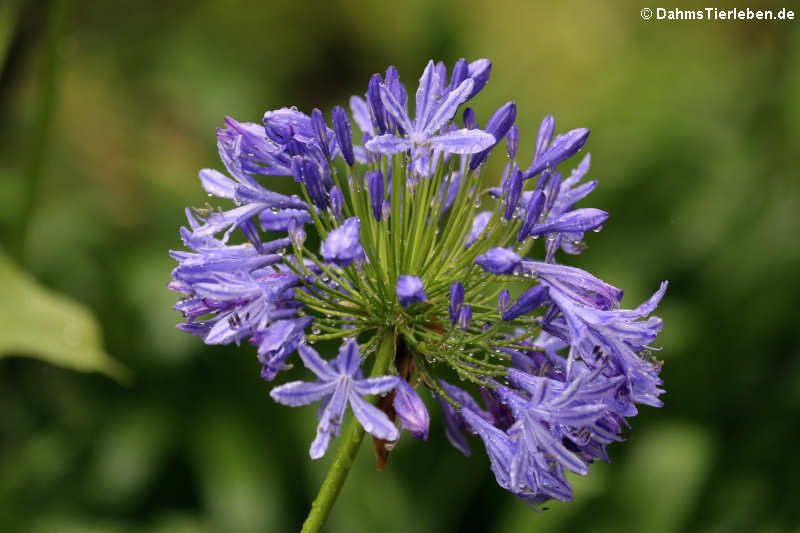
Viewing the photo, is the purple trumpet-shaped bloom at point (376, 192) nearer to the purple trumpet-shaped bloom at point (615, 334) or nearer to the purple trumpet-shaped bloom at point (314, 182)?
the purple trumpet-shaped bloom at point (314, 182)

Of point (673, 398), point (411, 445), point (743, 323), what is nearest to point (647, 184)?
point (743, 323)

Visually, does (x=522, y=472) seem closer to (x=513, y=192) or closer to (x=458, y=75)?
(x=513, y=192)

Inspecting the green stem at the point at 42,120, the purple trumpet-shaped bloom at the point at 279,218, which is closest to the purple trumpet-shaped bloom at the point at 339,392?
the purple trumpet-shaped bloom at the point at 279,218

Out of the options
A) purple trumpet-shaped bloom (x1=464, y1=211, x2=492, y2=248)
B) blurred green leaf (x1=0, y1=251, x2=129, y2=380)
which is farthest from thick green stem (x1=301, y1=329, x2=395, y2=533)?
blurred green leaf (x1=0, y1=251, x2=129, y2=380)

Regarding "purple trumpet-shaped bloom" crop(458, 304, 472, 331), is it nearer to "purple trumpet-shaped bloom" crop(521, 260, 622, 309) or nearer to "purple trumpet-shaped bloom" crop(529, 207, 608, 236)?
"purple trumpet-shaped bloom" crop(521, 260, 622, 309)

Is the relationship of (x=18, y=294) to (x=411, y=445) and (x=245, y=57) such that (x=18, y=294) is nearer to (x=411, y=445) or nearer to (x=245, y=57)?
(x=411, y=445)
